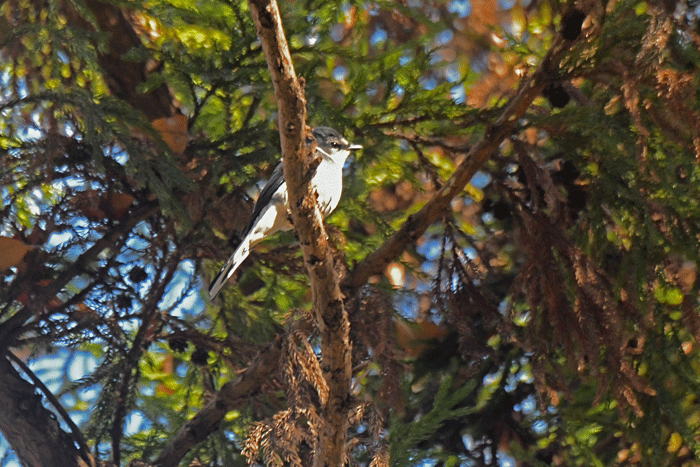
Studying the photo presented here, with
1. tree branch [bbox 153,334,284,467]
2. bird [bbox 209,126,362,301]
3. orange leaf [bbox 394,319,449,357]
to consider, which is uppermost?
bird [bbox 209,126,362,301]

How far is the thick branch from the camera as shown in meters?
2.69

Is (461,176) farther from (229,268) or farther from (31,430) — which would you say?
(31,430)

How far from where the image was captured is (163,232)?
11.2 ft

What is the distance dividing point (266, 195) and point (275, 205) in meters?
0.09

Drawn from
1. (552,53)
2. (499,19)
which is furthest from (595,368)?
(499,19)

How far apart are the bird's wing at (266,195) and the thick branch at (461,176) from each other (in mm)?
724

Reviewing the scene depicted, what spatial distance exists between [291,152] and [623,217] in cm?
151

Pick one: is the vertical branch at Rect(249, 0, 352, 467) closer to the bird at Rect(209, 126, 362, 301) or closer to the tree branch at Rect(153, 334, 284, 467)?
the tree branch at Rect(153, 334, 284, 467)

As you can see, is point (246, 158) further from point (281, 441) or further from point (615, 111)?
point (615, 111)

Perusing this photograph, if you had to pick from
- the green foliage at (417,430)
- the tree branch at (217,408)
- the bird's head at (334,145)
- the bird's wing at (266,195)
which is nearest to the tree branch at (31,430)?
the tree branch at (217,408)

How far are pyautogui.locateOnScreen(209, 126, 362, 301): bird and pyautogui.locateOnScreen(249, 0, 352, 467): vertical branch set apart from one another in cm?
101

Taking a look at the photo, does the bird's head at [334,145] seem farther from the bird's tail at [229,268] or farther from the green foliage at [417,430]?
the green foliage at [417,430]

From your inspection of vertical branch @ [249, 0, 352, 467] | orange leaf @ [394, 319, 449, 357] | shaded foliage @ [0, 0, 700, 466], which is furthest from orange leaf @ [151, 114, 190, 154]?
orange leaf @ [394, 319, 449, 357]

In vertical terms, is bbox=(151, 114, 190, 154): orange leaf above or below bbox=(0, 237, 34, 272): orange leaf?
above
